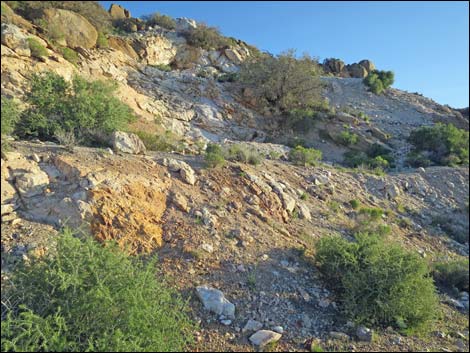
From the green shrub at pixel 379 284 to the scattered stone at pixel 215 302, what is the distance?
161 cm

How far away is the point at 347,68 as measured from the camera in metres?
30.4

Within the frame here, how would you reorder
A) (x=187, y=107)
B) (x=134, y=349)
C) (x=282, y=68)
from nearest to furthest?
(x=134, y=349) < (x=187, y=107) < (x=282, y=68)

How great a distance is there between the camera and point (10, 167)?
5.11 metres

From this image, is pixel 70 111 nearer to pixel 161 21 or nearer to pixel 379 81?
pixel 161 21

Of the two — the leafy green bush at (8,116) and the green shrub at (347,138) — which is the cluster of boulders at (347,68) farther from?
the leafy green bush at (8,116)

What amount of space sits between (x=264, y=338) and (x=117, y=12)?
24621mm

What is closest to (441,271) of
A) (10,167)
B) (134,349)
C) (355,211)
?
(355,211)

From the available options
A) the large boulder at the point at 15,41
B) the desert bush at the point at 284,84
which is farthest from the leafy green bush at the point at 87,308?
the desert bush at the point at 284,84

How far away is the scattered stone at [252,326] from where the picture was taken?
4092 mm

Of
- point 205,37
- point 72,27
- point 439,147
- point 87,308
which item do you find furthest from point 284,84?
point 87,308

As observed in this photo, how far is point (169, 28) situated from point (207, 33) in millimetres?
2796

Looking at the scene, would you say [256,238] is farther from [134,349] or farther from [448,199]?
[448,199]

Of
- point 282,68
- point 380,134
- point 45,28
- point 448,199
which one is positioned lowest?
point 448,199

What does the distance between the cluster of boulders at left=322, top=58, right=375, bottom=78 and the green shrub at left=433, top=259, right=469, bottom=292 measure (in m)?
25.2
